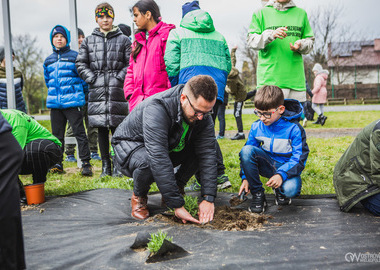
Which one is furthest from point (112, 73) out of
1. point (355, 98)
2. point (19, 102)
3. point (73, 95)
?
point (355, 98)

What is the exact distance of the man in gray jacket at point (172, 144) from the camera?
277cm

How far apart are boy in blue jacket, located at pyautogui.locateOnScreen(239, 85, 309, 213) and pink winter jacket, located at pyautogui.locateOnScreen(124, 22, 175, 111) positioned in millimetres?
1267

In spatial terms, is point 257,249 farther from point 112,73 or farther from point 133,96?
point 112,73

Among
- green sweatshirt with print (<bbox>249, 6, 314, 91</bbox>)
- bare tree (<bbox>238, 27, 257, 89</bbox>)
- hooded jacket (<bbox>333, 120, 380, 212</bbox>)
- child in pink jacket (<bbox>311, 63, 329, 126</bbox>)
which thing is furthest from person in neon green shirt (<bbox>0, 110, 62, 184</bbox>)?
bare tree (<bbox>238, 27, 257, 89</bbox>)

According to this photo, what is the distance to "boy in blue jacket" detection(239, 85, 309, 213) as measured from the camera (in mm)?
3260

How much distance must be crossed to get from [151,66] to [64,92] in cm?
165

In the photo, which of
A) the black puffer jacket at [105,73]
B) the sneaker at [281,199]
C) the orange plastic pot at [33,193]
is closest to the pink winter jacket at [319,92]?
the black puffer jacket at [105,73]

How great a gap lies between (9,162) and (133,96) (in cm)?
259

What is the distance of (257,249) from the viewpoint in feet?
7.69

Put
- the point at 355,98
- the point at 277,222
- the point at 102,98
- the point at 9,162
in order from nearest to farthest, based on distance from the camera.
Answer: the point at 9,162 → the point at 277,222 → the point at 102,98 → the point at 355,98

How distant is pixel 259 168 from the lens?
11.6 ft

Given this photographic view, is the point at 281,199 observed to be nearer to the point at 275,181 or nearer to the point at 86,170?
the point at 275,181

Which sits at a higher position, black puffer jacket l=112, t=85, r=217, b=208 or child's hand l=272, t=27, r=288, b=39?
child's hand l=272, t=27, r=288, b=39

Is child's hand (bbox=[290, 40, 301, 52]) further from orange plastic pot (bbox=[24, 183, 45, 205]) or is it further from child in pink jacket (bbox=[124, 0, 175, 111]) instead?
orange plastic pot (bbox=[24, 183, 45, 205])
